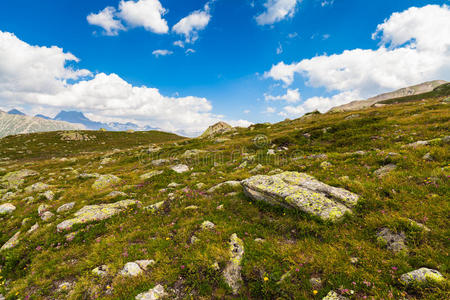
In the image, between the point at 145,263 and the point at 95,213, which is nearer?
the point at 145,263

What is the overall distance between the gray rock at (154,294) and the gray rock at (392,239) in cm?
739

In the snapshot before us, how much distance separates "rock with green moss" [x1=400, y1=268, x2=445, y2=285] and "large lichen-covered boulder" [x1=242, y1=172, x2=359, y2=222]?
2609mm

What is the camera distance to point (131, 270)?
251 inches

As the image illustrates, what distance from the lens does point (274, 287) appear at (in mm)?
5332

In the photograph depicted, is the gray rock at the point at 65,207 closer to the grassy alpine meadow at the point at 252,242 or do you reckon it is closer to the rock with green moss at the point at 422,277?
the grassy alpine meadow at the point at 252,242

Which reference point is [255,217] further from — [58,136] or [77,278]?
[58,136]

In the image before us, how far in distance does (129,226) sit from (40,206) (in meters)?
8.47

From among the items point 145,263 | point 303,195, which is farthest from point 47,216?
point 303,195

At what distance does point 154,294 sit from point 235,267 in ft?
8.77

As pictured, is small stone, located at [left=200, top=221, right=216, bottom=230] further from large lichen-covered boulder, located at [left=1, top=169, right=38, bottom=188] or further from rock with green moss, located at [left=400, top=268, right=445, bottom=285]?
large lichen-covered boulder, located at [left=1, top=169, right=38, bottom=188]

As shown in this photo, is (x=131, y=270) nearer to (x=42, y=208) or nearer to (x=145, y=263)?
(x=145, y=263)

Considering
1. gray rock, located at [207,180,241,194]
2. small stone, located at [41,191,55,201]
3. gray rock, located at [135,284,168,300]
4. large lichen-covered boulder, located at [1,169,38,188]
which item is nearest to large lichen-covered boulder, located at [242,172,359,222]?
gray rock, located at [207,180,241,194]

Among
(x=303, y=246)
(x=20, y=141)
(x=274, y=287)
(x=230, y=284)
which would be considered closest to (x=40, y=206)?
(x=230, y=284)

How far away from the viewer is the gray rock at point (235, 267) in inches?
224
